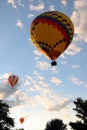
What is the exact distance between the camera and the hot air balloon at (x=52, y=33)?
5397cm

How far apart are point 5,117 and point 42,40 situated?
3338 centimetres

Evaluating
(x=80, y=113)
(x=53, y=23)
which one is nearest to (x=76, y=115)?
(x=80, y=113)

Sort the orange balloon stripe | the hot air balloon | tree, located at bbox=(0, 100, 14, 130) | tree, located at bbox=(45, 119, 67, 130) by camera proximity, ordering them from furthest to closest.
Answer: tree, located at bbox=(45, 119, 67, 130), tree, located at bbox=(0, 100, 14, 130), the orange balloon stripe, the hot air balloon

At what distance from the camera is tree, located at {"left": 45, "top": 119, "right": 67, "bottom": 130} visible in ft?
399

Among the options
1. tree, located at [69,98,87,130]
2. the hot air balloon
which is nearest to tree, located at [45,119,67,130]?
tree, located at [69,98,87,130]

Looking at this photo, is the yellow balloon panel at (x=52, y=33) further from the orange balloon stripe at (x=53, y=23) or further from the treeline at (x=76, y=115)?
the treeline at (x=76, y=115)

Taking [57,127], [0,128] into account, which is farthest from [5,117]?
[57,127]

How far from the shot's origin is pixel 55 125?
405 feet

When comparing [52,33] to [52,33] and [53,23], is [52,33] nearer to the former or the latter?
[52,33]

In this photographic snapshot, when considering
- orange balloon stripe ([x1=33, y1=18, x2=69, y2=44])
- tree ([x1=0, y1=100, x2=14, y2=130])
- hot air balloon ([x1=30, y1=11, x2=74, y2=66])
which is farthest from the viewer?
tree ([x1=0, y1=100, x2=14, y2=130])

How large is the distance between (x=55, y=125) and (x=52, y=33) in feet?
244

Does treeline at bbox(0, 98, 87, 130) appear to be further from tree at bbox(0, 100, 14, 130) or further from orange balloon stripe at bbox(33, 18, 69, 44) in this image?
orange balloon stripe at bbox(33, 18, 69, 44)

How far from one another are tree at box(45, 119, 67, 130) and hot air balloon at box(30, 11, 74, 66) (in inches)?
2743

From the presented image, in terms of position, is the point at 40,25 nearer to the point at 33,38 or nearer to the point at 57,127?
the point at 33,38
